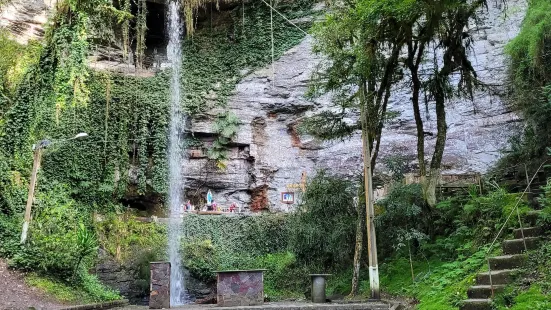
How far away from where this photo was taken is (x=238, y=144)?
63.3 feet

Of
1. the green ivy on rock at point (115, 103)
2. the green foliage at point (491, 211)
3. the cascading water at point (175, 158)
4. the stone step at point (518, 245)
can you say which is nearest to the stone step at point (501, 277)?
the stone step at point (518, 245)

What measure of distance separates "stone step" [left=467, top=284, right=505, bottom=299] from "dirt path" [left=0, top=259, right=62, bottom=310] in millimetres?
7674

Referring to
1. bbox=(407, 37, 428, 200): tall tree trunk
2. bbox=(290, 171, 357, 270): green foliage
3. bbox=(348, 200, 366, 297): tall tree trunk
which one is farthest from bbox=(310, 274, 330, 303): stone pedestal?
bbox=(407, 37, 428, 200): tall tree trunk

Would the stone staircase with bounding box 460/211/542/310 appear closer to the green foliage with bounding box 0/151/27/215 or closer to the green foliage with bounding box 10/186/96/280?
the green foliage with bounding box 10/186/96/280

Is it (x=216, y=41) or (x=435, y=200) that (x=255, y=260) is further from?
(x=216, y=41)

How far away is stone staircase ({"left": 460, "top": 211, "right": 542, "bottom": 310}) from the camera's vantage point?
20.3 ft

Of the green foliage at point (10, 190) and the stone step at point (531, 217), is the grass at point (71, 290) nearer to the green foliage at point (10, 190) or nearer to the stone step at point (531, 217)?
the green foliage at point (10, 190)

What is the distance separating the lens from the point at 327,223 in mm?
13133

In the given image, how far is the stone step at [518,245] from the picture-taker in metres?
6.81

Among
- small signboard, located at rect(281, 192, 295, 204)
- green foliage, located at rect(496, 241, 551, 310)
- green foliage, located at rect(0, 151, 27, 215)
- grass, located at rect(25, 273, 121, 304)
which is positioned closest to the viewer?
green foliage, located at rect(496, 241, 551, 310)

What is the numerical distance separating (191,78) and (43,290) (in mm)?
11753

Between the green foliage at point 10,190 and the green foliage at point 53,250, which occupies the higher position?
the green foliage at point 10,190

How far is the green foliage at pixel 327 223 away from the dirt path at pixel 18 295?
6.60 metres

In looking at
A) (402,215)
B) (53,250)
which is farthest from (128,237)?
(402,215)
